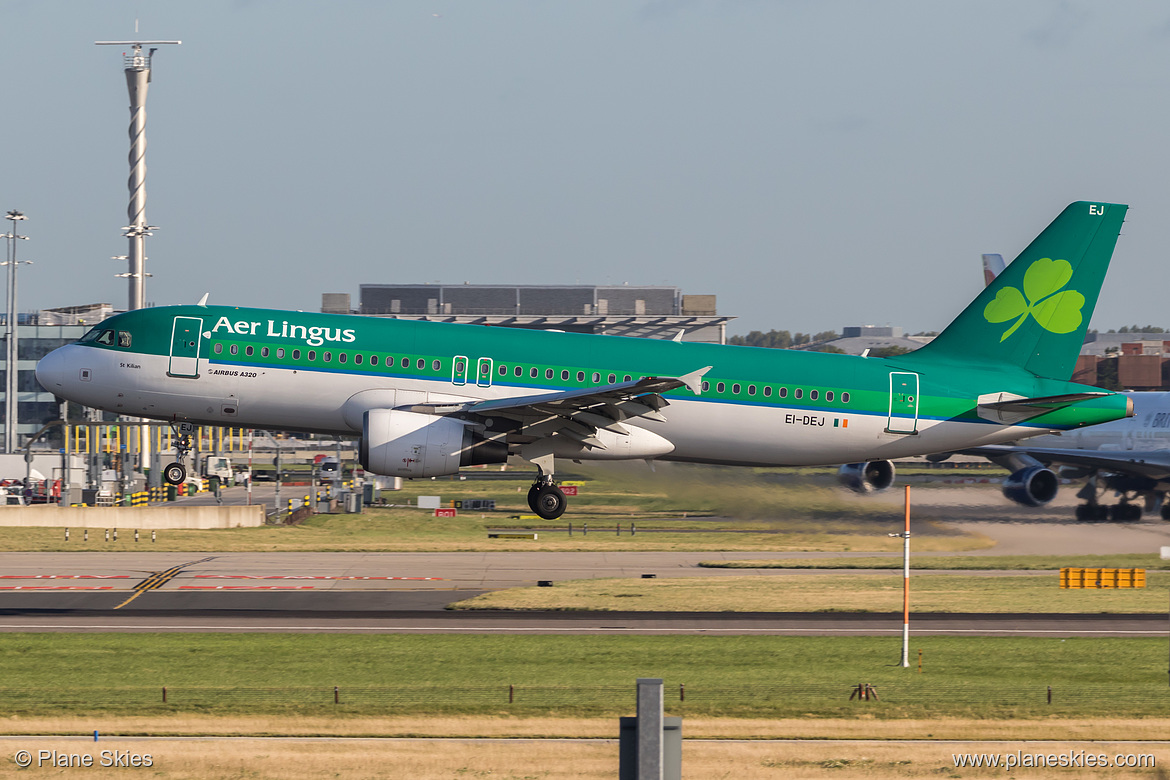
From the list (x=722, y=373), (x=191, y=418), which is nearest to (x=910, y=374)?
(x=722, y=373)

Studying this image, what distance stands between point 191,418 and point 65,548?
129ft

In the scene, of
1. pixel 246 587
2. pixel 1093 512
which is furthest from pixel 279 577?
pixel 1093 512

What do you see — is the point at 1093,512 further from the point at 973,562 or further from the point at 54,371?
the point at 54,371

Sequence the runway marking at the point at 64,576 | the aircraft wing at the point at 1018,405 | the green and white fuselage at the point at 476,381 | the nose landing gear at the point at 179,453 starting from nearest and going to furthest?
the nose landing gear at the point at 179,453
the green and white fuselage at the point at 476,381
the aircraft wing at the point at 1018,405
the runway marking at the point at 64,576

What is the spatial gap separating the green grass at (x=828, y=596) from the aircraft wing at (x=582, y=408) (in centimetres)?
1570

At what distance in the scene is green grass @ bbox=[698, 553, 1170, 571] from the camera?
60938 mm

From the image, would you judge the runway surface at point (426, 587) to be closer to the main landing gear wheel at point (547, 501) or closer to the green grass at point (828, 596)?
the green grass at point (828, 596)

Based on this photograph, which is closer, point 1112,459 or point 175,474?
point 175,474

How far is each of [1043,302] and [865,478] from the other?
1347cm

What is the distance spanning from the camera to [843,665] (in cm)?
3825

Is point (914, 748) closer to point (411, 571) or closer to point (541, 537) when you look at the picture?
point (411, 571)

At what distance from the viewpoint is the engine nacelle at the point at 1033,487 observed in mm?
60384

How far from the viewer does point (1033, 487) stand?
60.9 metres

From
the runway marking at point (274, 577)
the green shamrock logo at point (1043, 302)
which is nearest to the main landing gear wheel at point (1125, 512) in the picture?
the green shamrock logo at point (1043, 302)
